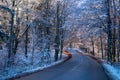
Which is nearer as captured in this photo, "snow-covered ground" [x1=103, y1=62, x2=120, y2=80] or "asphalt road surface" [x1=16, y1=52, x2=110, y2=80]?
"asphalt road surface" [x1=16, y1=52, x2=110, y2=80]

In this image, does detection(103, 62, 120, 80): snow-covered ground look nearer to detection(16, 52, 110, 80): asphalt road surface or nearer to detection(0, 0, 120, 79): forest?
detection(16, 52, 110, 80): asphalt road surface

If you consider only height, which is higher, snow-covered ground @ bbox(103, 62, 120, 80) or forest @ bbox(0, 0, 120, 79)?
forest @ bbox(0, 0, 120, 79)

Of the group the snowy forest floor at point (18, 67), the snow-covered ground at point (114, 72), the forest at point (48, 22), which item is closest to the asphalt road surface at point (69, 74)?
the snow-covered ground at point (114, 72)

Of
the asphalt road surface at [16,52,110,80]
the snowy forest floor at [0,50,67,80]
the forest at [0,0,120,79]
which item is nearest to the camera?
the asphalt road surface at [16,52,110,80]

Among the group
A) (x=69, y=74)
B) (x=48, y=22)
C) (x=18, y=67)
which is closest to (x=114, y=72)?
(x=69, y=74)

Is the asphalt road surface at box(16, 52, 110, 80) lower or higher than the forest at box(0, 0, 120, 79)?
lower

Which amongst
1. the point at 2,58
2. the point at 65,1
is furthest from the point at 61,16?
the point at 2,58

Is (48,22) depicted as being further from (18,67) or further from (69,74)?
(69,74)

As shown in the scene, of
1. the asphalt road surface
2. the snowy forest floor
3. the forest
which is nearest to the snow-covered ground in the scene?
the asphalt road surface

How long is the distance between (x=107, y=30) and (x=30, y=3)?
1330 cm

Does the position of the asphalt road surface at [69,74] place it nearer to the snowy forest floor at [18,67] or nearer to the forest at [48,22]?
the snowy forest floor at [18,67]

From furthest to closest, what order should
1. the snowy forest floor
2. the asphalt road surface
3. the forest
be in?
1. the forest
2. the snowy forest floor
3. the asphalt road surface

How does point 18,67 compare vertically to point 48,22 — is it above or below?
below

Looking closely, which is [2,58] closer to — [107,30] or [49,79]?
[49,79]
